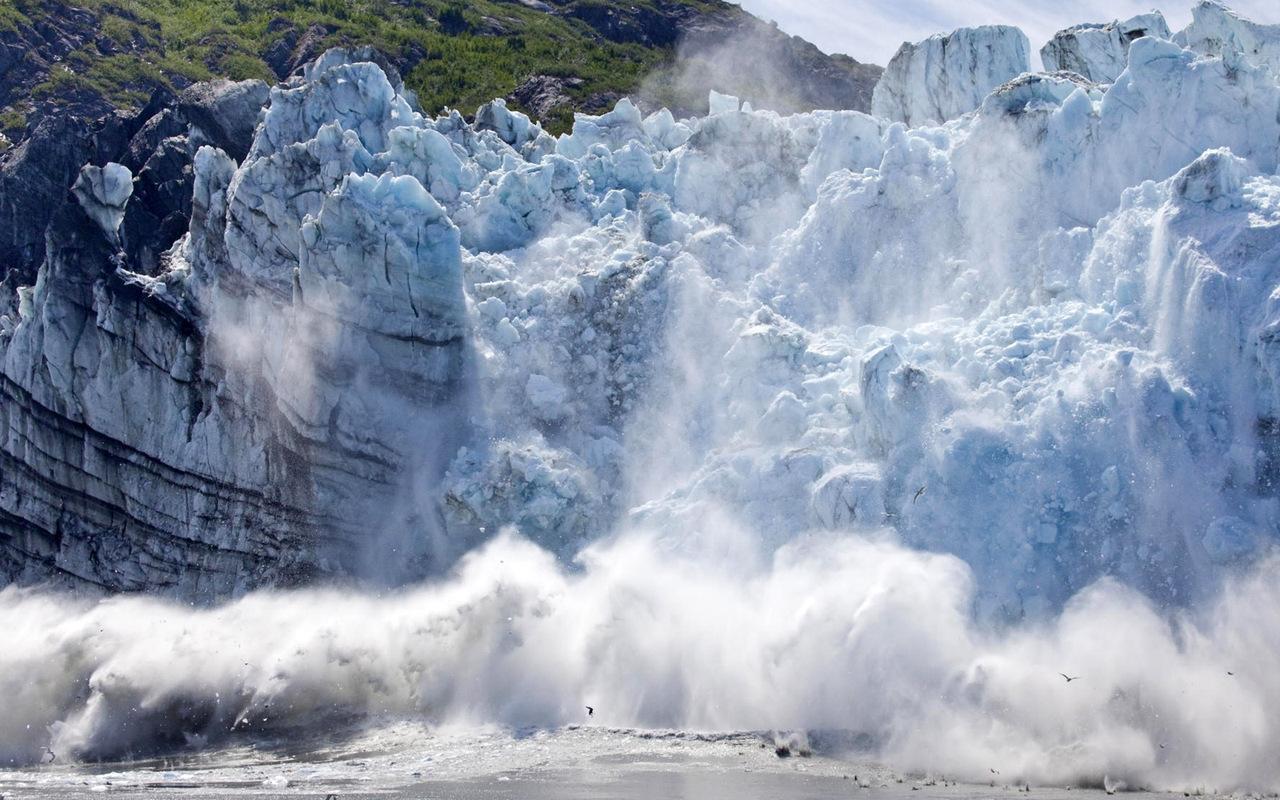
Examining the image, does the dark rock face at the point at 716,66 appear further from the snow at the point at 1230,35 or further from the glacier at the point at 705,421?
the snow at the point at 1230,35

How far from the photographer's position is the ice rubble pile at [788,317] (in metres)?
27.7

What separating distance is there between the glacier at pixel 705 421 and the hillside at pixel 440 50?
26.5 meters

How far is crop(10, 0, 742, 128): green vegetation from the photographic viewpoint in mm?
67750

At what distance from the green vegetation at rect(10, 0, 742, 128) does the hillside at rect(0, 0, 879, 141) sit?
0.09 metres

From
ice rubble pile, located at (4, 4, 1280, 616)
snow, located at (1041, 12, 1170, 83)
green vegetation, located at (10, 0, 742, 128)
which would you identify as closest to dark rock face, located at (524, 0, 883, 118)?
green vegetation, located at (10, 0, 742, 128)

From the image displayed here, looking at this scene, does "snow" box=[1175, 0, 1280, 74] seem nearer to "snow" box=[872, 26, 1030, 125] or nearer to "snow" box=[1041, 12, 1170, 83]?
"snow" box=[1041, 12, 1170, 83]

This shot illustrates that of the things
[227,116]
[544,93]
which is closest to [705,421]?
[227,116]

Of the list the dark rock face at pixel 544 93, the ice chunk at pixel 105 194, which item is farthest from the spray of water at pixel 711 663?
the dark rock face at pixel 544 93

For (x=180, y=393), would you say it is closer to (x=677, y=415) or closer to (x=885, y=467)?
(x=677, y=415)

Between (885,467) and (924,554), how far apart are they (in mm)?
1821

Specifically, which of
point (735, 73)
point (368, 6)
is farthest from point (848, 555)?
point (368, 6)

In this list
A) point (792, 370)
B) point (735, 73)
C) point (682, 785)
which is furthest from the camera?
point (735, 73)

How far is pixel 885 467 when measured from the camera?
28.8 meters

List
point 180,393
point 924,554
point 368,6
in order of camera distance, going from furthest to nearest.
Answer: point 368,6
point 180,393
point 924,554
